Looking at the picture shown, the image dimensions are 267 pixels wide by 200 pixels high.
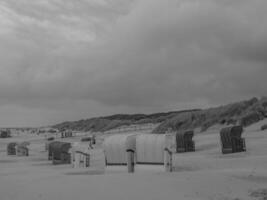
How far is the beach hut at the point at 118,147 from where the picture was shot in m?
16.8

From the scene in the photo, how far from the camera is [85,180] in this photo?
1173cm

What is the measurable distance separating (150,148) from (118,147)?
159 centimetres

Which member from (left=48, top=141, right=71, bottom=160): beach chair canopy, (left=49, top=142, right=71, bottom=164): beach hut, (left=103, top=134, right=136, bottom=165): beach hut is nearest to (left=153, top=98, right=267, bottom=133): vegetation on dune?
(left=48, top=141, right=71, bottom=160): beach chair canopy

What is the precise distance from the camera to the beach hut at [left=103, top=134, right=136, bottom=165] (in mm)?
16788

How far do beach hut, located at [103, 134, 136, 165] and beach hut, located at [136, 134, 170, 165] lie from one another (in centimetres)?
42

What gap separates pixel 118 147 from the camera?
17156 mm

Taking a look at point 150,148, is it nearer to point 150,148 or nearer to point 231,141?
point 150,148

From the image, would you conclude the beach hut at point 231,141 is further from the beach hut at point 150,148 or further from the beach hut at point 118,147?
the beach hut at point 150,148

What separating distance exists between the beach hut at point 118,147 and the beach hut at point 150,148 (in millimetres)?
419

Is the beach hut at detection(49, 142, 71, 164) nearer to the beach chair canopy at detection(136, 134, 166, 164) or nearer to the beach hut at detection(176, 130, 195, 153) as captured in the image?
the beach hut at detection(176, 130, 195, 153)

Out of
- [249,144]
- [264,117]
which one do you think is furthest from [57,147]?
[264,117]

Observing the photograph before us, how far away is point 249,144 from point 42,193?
774 inches

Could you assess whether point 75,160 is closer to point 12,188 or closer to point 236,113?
point 12,188

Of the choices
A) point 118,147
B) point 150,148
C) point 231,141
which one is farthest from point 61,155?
point 150,148
